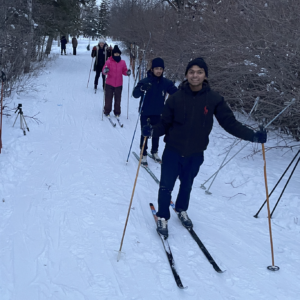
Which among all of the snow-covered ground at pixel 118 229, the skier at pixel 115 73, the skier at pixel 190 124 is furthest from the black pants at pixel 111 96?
the skier at pixel 190 124

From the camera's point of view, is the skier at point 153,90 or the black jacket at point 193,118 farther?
the skier at point 153,90

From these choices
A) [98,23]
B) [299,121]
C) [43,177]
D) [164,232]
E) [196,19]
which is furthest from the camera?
[98,23]

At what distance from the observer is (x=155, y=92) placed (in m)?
5.41

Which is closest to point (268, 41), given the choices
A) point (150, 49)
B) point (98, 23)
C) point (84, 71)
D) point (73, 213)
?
point (73, 213)

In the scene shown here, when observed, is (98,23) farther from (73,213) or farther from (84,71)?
(73,213)

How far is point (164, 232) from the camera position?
3.53 m

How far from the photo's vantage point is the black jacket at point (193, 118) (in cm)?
312

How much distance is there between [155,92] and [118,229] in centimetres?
265

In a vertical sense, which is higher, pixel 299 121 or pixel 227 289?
pixel 299 121

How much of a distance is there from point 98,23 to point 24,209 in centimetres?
6015

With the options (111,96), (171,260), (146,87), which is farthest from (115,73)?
(171,260)

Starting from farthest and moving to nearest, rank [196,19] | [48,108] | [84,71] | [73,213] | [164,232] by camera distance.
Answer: [84,71] → [196,19] → [48,108] → [73,213] → [164,232]

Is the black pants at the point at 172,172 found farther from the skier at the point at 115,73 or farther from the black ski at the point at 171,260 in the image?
the skier at the point at 115,73

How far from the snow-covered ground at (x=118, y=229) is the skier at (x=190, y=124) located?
784 mm
